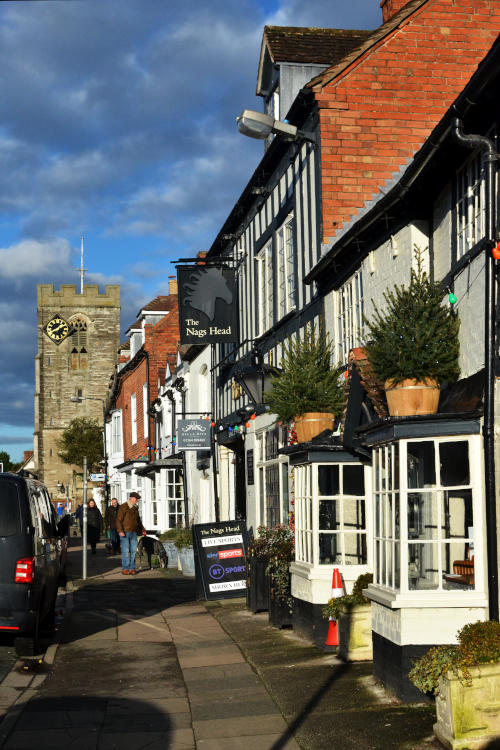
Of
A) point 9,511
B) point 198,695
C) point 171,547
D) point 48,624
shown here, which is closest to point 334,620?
point 198,695

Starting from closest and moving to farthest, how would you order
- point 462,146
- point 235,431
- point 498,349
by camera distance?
1. point 498,349
2. point 462,146
3. point 235,431

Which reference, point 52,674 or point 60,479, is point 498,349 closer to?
point 52,674

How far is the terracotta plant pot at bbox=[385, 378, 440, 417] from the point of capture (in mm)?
8672

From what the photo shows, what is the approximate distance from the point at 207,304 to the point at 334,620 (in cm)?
1189

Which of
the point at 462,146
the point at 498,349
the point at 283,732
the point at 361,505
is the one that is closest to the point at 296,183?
the point at 361,505

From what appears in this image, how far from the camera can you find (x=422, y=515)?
8.40 m

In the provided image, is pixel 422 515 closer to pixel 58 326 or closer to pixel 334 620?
pixel 334 620

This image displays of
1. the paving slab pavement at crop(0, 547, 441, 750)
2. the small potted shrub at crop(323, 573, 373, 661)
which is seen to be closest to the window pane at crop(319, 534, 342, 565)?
the paving slab pavement at crop(0, 547, 441, 750)

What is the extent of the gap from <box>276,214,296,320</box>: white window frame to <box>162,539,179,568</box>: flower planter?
29.6ft

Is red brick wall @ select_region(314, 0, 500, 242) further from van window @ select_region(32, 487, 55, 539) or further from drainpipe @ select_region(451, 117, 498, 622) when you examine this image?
drainpipe @ select_region(451, 117, 498, 622)

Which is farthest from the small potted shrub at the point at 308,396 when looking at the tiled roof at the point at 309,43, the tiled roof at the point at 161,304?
the tiled roof at the point at 161,304

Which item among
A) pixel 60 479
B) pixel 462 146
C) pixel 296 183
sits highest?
pixel 296 183

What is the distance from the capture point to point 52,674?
1031 centimetres

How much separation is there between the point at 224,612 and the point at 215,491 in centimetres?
921
